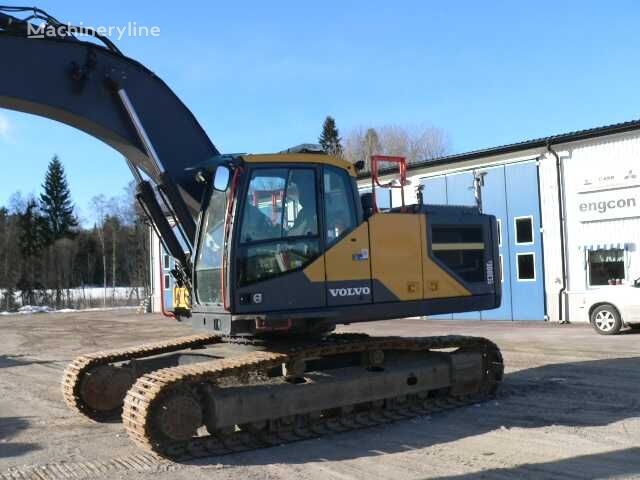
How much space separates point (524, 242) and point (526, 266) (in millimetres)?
836

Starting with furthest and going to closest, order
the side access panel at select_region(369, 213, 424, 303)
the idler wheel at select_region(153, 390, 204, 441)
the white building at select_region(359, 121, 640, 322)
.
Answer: the white building at select_region(359, 121, 640, 322), the side access panel at select_region(369, 213, 424, 303), the idler wheel at select_region(153, 390, 204, 441)

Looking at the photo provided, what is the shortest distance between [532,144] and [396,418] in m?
16.9

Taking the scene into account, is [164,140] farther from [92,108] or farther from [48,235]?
[48,235]

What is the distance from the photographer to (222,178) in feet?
22.7

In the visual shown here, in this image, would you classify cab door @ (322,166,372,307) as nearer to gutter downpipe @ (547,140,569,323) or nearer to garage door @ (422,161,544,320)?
garage door @ (422,161,544,320)

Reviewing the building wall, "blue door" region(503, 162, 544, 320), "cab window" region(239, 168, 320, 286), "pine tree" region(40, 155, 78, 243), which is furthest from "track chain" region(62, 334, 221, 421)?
"pine tree" region(40, 155, 78, 243)

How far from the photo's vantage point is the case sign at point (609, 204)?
20078 millimetres

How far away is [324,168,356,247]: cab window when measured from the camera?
734cm

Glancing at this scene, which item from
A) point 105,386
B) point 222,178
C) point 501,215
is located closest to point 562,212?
point 501,215

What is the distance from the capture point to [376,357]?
806 centimetres

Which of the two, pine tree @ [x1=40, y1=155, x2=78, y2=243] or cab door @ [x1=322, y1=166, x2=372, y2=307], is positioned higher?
pine tree @ [x1=40, y1=155, x2=78, y2=243]

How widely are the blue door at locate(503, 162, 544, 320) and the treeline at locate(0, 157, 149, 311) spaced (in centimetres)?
4363

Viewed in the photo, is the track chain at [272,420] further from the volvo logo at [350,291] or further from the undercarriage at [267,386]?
the volvo logo at [350,291]

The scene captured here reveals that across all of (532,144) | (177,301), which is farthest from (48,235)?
(177,301)
